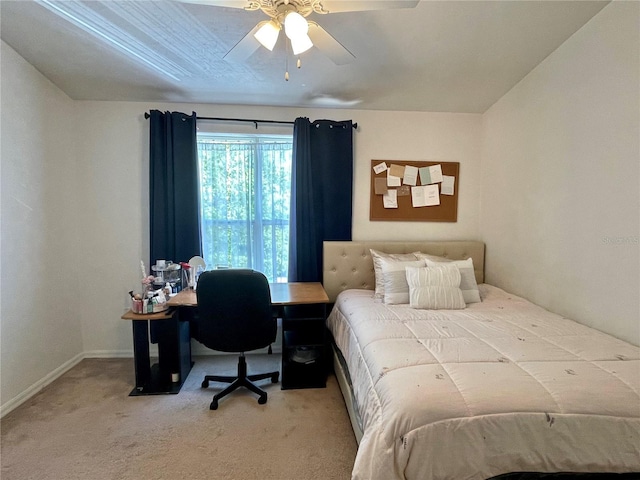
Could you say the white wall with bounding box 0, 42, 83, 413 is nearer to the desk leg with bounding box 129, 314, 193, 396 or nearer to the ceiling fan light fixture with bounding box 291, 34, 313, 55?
the desk leg with bounding box 129, 314, 193, 396

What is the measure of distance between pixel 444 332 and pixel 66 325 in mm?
3184

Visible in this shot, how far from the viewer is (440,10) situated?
1.83 metres

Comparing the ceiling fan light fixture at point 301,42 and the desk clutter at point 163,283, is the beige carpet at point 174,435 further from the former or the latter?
the ceiling fan light fixture at point 301,42

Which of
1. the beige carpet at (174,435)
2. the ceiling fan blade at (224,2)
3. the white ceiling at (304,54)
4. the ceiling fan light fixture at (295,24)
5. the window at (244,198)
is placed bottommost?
the beige carpet at (174,435)

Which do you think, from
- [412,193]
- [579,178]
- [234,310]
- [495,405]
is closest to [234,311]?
[234,310]

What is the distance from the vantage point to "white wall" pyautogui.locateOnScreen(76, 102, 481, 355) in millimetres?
2871

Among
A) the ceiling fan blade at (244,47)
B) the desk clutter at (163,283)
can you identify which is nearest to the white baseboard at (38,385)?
the desk clutter at (163,283)

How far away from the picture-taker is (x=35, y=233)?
2391 millimetres

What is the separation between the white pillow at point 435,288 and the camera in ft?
7.64

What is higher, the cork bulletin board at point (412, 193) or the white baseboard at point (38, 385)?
the cork bulletin board at point (412, 193)

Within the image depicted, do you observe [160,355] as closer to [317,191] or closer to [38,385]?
[38,385]

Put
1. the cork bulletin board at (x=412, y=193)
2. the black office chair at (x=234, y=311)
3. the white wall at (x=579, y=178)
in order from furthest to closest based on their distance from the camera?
the cork bulletin board at (x=412, y=193)
the black office chair at (x=234, y=311)
the white wall at (x=579, y=178)

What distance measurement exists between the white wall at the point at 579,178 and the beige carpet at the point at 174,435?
72.7 inches

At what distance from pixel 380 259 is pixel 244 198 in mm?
1462
